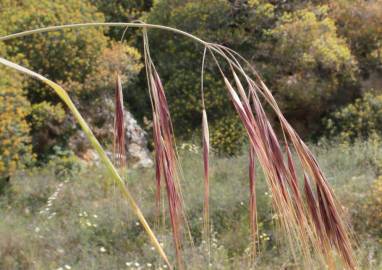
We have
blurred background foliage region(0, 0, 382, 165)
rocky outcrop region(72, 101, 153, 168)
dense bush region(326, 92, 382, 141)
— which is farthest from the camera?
dense bush region(326, 92, 382, 141)

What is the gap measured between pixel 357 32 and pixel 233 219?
3.81m

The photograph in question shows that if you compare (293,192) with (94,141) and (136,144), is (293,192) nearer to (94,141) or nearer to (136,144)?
(94,141)

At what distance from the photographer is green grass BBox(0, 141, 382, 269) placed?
441 cm

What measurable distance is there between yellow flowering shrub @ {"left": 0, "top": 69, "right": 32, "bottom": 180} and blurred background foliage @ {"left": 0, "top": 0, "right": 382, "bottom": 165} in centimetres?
58

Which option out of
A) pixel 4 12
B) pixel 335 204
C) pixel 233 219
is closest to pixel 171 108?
pixel 4 12

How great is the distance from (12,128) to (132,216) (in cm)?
137

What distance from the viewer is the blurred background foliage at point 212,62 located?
6.69 meters

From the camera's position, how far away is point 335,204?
1.11 meters

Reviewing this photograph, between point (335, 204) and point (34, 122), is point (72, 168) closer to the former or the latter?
point (34, 122)

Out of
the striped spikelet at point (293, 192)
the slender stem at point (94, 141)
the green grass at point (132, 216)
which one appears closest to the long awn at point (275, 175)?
the striped spikelet at point (293, 192)

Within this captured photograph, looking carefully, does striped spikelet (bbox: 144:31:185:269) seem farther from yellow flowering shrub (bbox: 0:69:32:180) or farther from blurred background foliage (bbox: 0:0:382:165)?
blurred background foliage (bbox: 0:0:382:165)

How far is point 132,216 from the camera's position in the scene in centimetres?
509

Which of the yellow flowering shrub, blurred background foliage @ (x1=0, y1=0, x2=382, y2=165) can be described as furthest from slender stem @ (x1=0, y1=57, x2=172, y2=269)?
blurred background foliage @ (x1=0, y1=0, x2=382, y2=165)

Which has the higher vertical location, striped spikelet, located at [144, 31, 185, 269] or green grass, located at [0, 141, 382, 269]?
striped spikelet, located at [144, 31, 185, 269]
